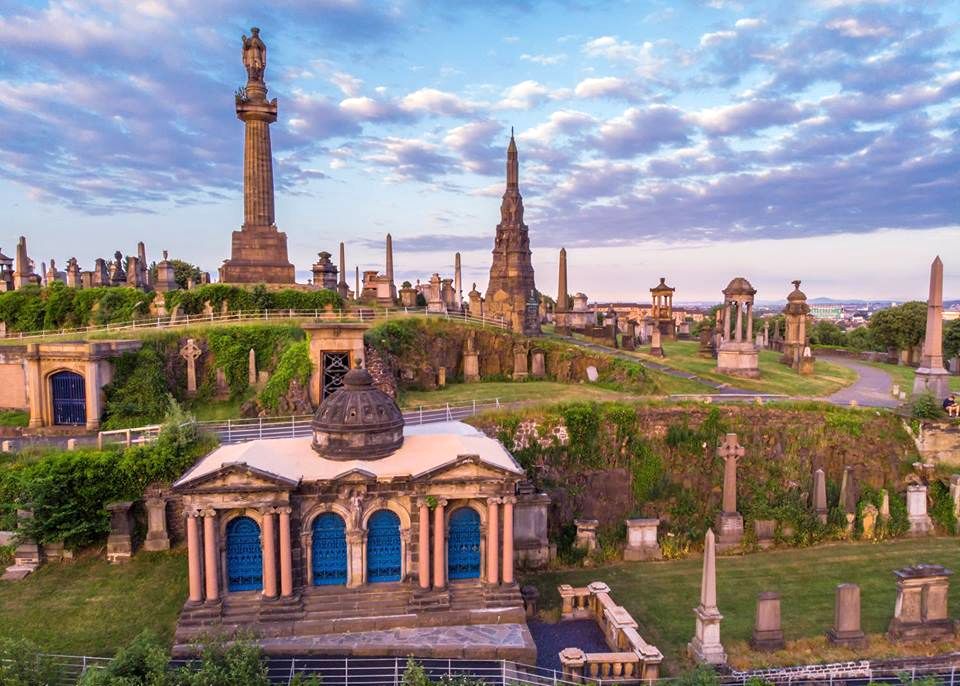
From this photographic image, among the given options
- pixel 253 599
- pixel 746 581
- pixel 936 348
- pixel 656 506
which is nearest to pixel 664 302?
pixel 936 348

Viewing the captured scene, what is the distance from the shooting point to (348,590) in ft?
52.6

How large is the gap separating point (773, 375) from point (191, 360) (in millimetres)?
29659

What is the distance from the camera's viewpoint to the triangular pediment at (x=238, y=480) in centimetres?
1480

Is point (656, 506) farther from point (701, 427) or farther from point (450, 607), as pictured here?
point (450, 607)

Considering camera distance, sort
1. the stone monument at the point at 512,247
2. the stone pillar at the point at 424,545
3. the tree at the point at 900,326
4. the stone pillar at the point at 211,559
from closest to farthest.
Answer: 1. the stone pillar at the point at 211,559
2. the stone pillar at the point at 424,545
3. the tree at the point at 900,326
4. the stone monument at the point at 512,247

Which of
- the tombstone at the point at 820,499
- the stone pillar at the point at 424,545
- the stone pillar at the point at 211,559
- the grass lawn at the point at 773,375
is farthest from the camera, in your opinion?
the grass lawn at the point at 773,375

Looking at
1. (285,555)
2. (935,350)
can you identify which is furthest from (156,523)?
(935,350)

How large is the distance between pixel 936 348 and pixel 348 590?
25.4 m

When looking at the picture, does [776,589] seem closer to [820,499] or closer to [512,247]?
[820,499]

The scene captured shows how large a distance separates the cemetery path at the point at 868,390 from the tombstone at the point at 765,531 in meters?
7.53

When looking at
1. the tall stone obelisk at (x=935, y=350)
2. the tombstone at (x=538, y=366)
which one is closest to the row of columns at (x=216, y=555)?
the tombstone at (x=538, y=366)

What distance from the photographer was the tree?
156 feet

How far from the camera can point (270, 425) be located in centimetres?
2338

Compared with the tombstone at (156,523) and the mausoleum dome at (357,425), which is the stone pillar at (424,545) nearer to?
the mausoleum dome at (357,425)
